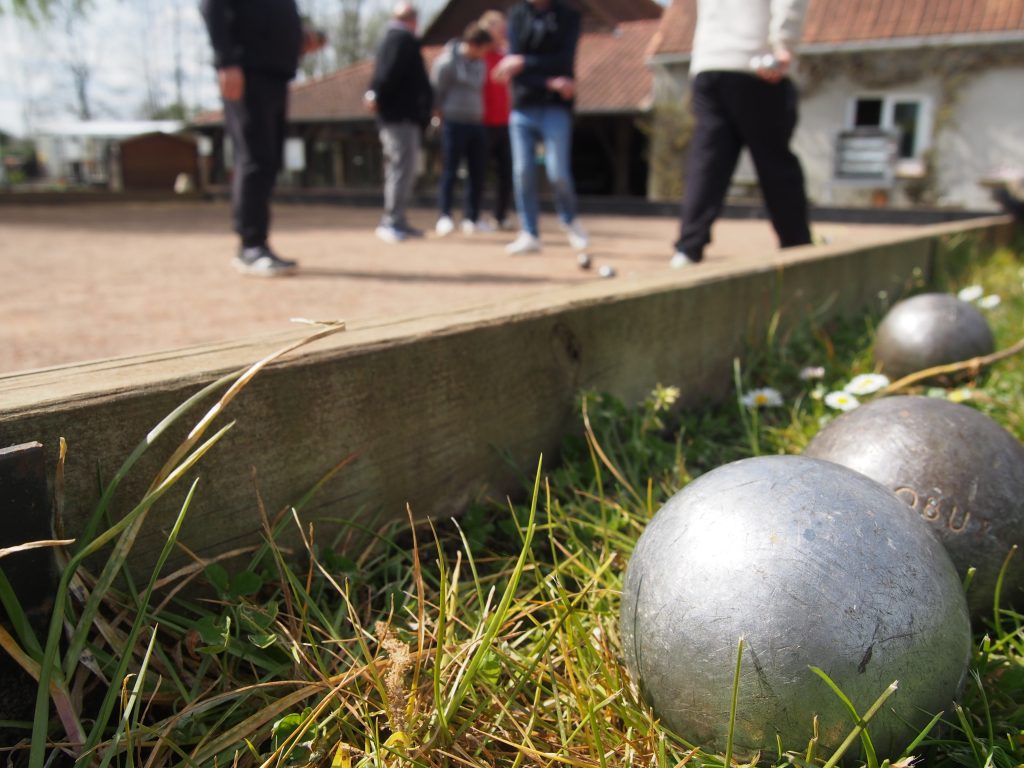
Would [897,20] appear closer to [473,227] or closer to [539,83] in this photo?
[473,227]

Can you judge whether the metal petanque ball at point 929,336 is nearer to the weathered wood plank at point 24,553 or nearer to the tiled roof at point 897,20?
Result: the weathered wood plank at point 24,553

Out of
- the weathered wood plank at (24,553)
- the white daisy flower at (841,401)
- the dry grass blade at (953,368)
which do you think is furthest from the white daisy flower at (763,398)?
the weathered wood plank at (24,553)

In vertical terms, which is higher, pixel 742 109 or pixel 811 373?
pixel 742 109

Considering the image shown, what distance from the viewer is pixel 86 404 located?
136cm

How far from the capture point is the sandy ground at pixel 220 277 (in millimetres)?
3430

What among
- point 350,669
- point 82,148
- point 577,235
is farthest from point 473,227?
point 82,148

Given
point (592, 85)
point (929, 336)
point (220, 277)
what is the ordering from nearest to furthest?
1. point (929, 336)
2. point (220, 277)
3. point (592, 85)

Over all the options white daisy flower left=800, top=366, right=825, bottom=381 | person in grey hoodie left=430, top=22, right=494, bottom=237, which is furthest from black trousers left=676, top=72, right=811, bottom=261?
person in grey hoodie left=430, top=22, right=494, bottom=237

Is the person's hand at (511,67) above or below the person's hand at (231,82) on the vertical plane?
above

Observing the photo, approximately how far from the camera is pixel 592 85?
74.5ft

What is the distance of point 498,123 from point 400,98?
2.26 m

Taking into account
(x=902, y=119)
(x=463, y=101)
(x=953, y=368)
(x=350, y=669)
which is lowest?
(x=350, y=669)

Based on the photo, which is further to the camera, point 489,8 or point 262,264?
point 489,8

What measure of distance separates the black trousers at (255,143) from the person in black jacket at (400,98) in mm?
2375
